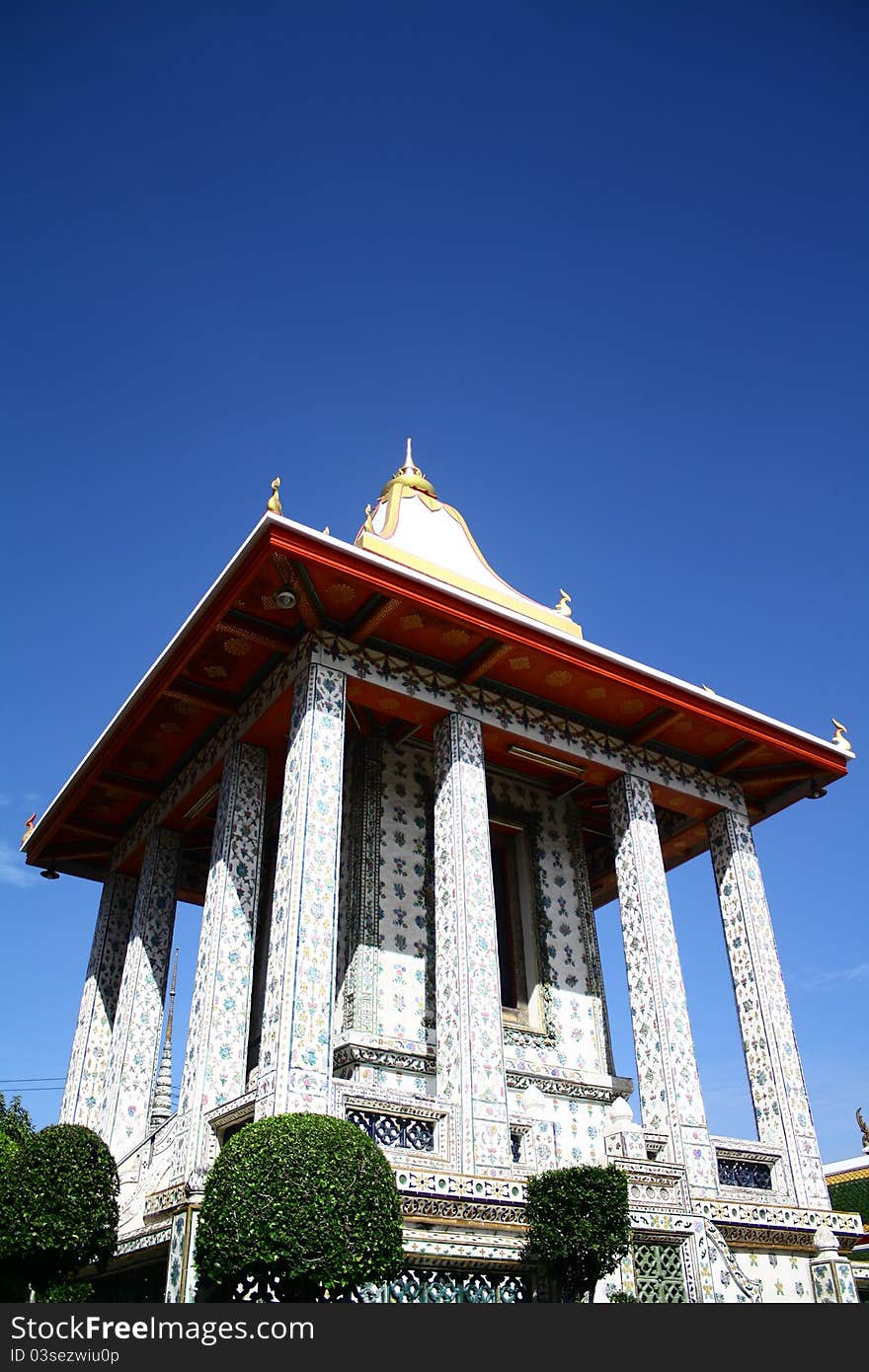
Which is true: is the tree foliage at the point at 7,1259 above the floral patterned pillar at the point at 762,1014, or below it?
below

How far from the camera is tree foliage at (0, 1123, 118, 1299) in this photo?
28.1ft

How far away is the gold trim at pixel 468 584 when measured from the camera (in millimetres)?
13578

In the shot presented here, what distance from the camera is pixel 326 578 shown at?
34.6 feet

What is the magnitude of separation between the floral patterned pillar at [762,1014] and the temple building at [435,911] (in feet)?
0.11

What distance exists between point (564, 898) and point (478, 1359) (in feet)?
29.1

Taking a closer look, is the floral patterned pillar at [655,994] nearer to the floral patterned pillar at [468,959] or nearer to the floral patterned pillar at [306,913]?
the floral patterned pillar at [468,959]

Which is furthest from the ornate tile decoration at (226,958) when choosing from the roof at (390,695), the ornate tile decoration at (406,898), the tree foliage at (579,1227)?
the tree foliage at (579,1227)

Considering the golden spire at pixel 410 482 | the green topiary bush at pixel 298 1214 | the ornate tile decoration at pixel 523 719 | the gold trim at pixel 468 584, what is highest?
the golden spire at pixel 410 482

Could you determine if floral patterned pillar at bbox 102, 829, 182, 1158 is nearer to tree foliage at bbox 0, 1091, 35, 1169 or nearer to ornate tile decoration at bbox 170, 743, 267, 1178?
ornate tile decoration at bbox 170, 743, 267, 1178

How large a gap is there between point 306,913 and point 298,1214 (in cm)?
302

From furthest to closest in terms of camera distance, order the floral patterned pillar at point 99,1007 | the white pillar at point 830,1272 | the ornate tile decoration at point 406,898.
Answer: the floral patterned pillar at point 99,1007, the ornate tile decoration at point 406,898, the white pillar at point 830,1272

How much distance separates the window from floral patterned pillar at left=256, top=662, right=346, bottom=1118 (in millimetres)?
3502

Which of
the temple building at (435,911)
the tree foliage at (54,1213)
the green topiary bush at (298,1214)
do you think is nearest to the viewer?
the green topiary bush at (298,1214)

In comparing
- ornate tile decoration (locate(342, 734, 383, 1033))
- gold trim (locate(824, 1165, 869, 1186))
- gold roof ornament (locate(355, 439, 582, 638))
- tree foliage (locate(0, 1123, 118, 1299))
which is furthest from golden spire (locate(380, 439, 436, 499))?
gold trim (locate(824, 1165, 869, 1186))
